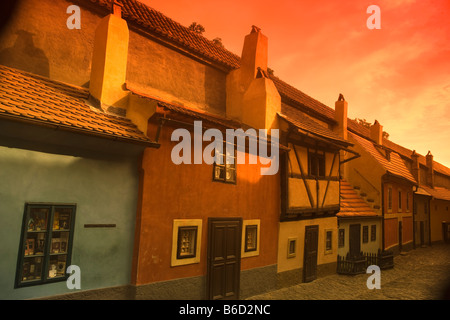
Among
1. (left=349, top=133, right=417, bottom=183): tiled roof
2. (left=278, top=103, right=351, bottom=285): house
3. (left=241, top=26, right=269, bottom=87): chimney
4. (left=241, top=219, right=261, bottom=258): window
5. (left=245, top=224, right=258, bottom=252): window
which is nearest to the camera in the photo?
(left=241, top=219, right=261, bottom=258): window

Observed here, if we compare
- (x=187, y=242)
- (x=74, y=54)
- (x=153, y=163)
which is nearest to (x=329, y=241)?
(x=187, y=242)

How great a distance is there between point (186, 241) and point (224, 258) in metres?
1.57

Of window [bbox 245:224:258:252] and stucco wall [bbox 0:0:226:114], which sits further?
window [bbox 245:224:258:252]

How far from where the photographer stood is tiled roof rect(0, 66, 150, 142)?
6267 mm

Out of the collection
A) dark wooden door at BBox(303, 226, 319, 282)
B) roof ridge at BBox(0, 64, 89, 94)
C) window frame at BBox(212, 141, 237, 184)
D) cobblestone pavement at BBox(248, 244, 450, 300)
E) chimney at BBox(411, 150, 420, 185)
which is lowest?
cobblestone pavement at BBox(248, 244, 450, 300)

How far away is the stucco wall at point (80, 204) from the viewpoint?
247 inches

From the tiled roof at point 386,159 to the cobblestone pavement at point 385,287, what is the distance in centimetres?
639

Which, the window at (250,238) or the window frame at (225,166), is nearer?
the window frame at (225,166)

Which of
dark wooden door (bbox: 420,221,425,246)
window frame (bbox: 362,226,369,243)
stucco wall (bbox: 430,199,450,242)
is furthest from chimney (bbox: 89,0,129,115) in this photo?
stucco wall (bbox: 430,199,450,242)

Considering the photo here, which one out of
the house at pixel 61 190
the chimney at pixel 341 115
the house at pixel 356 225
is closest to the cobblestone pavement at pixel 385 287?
the house at pixel 356 225

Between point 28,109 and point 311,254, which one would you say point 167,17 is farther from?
point 311,254

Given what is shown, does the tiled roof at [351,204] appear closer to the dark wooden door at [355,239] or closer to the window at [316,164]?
the dark wooden door at [355,239]

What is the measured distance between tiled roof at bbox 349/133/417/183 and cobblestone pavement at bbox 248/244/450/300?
6.39 meters

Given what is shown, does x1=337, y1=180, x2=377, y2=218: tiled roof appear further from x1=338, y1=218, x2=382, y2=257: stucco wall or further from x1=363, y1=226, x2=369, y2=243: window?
x1=363, y1=226, x2=369, y2=243: window
